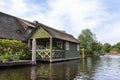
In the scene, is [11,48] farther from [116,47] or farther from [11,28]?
[116,47]

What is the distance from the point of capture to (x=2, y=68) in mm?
→ 14961

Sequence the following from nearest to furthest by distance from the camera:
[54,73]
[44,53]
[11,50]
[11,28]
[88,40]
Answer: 1. [54,73]
2. [11,50]
3. [44,53]
4. [11,28]
5. [88,40]

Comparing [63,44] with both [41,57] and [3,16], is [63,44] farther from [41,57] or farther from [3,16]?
[3,16]

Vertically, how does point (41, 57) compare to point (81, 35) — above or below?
below

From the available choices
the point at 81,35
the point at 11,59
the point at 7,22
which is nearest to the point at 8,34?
the point at 7,22

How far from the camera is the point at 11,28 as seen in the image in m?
24.9

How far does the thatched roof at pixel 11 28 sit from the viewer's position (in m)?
23.0

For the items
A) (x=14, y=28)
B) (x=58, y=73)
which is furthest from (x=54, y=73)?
(x=14, y=28)

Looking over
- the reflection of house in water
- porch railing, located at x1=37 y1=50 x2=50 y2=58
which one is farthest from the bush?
the reflection of house in water

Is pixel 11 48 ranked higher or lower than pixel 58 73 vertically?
higher

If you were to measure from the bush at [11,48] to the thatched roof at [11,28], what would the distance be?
3008 millimetres

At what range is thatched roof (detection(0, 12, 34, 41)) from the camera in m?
23.0

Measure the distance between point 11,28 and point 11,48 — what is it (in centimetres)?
660

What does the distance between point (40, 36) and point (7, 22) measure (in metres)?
5.10
